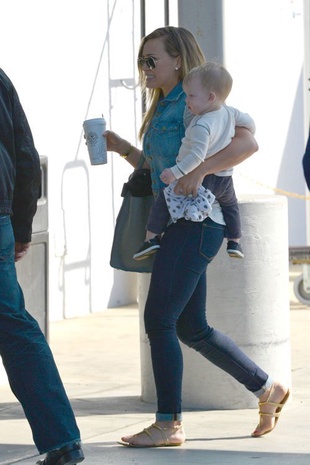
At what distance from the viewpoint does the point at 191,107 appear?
455 cm

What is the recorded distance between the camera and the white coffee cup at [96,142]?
470 centimetres

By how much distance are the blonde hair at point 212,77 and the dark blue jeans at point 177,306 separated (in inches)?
19.7

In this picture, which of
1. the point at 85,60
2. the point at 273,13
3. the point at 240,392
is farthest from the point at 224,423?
the point at 273,13

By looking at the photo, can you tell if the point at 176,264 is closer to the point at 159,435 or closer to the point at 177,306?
the point at 177,306

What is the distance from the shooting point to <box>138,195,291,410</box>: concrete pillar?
5.43 m

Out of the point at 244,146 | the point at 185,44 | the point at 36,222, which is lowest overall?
the point at 36,222

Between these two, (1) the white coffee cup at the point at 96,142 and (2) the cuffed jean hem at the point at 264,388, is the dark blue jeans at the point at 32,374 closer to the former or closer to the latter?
(1) the white coffee cup at the point at 96,142

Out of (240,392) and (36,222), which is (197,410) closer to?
(240,392)

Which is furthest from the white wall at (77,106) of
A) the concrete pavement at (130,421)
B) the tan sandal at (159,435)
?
the tan sandal at (159,435)

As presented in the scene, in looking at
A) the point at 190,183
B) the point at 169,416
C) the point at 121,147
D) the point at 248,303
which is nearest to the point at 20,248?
the point at 190,183

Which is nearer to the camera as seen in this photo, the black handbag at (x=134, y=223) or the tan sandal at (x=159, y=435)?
the tan sandal at (x=159, y=435)

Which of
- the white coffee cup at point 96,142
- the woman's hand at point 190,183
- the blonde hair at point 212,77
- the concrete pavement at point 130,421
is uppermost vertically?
the blonde hair at point 212,77

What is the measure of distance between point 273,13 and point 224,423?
7.46 m

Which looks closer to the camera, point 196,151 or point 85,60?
point 196,151
